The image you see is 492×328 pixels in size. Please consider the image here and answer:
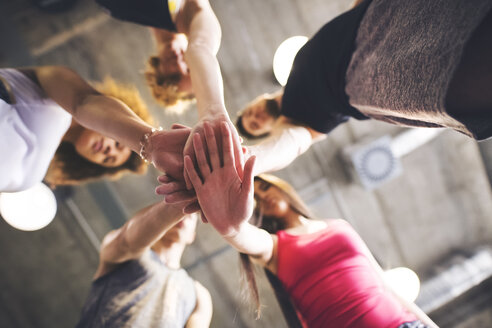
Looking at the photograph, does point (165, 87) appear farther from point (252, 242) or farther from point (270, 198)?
point (252, 242)

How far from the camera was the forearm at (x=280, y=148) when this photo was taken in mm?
1271

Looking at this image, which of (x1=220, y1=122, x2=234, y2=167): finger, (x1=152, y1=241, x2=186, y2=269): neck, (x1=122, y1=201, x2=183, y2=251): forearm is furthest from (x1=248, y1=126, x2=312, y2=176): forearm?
(x1=152, y1=241, x2=186, y2=269): neck

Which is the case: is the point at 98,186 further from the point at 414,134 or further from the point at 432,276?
the point at 432,276

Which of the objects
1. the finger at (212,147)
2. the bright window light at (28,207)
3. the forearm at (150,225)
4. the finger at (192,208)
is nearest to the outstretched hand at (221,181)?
the finger at (212,147)

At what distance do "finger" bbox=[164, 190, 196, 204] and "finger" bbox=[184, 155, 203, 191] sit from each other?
3.2 inches

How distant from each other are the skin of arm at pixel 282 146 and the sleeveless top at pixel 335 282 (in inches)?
28.7

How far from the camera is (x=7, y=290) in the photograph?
295 cm

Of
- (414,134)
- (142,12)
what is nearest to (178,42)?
(142,12)

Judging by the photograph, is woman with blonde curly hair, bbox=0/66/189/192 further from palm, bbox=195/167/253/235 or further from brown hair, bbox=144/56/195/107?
brown hair, bbox=144/56/195/107

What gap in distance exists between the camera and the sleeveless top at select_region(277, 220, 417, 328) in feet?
5.00

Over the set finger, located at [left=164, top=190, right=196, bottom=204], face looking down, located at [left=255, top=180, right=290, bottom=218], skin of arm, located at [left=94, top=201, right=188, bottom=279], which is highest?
finger, located at [left=164, top=190, right=196, bottom=204]

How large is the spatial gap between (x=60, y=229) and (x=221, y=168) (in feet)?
9.54

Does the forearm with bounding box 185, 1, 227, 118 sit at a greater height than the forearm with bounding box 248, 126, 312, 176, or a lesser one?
greater

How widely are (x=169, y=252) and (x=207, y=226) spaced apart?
3.32 feet
